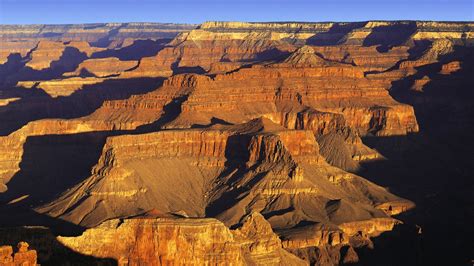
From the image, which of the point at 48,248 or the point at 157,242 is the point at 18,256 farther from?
the point at 157,242

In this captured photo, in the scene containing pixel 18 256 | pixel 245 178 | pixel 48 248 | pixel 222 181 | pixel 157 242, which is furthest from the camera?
pixel 222 181

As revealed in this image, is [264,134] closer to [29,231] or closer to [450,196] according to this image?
[450,196]

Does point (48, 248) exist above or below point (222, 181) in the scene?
below

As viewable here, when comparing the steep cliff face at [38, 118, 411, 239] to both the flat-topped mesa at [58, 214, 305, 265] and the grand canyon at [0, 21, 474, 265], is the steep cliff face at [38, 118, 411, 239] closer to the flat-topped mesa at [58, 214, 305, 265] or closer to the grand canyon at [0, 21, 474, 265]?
the grand canyon at [0, 21, 474, 265]

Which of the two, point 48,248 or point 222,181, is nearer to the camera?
point 48,248

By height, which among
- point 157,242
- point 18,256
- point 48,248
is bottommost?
point 18,256

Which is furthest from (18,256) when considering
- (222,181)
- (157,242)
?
(222,181)

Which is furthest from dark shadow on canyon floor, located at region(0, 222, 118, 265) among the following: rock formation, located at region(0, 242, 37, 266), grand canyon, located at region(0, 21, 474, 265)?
rock formation, located at region(0, 242, 37, 266)

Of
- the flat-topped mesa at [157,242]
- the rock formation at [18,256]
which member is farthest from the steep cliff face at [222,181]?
the rock formation at [18,256]

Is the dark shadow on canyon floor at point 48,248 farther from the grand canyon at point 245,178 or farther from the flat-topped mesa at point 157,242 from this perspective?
the flat-topped mesa at point 157,242

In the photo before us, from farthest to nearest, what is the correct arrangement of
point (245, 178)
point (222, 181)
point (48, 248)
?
point (222, 181)
point (245, 178)
point (48, 248)
